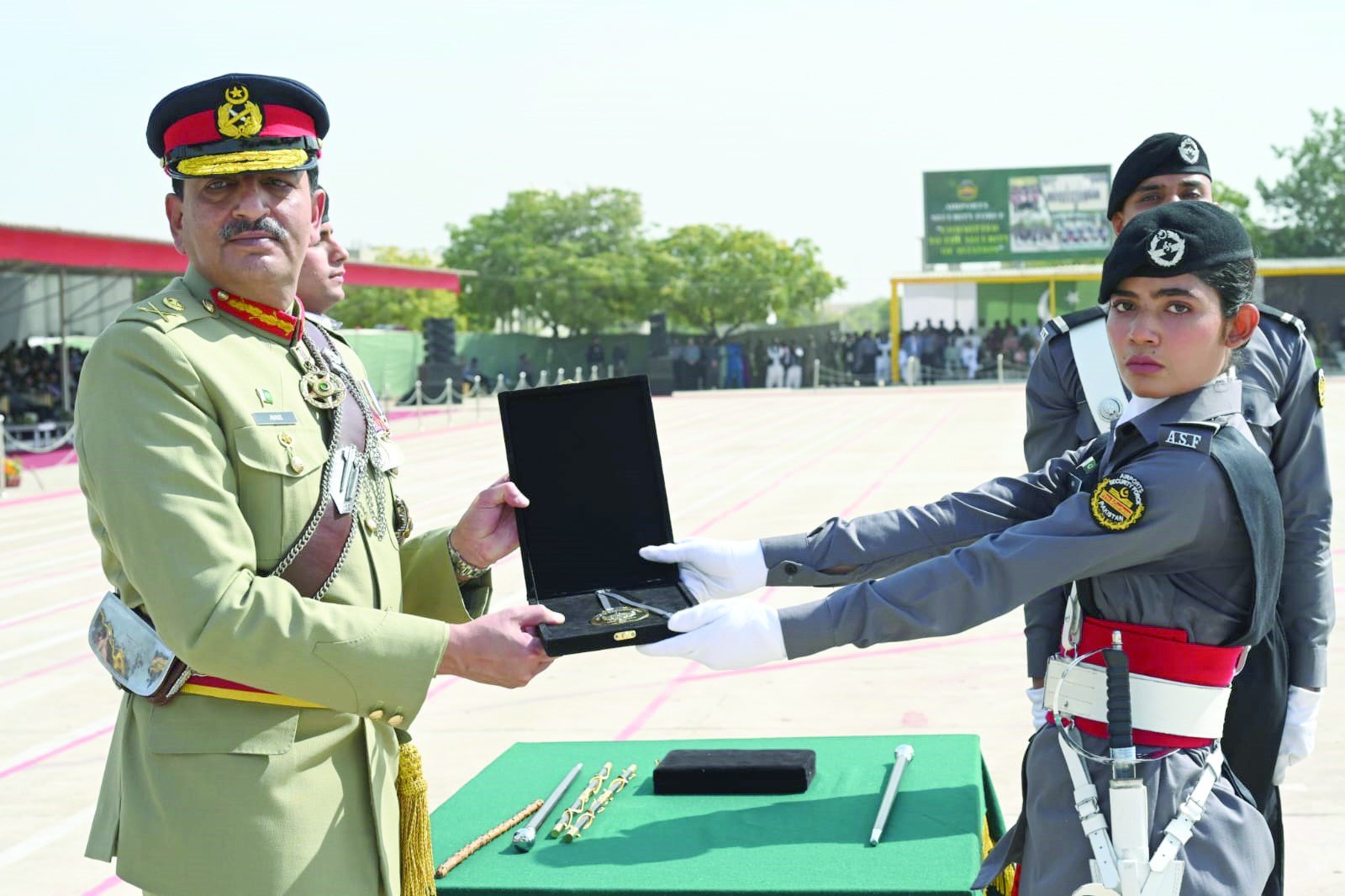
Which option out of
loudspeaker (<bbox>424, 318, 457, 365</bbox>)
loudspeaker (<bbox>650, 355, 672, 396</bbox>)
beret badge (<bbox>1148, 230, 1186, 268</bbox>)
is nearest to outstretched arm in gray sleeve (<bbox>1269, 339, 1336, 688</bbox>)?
beret badge (<bbox>1148, 230, 1186, 268</bbox>)

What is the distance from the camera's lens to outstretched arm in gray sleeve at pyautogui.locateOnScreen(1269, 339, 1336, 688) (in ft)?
9.56

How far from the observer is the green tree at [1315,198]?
2477 inches

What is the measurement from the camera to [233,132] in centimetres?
219

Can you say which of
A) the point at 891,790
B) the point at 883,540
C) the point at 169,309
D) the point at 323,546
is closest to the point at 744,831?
the point at 891,790

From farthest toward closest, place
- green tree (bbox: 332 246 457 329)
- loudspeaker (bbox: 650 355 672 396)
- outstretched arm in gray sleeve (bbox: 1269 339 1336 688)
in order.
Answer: green tree (bbox: 332 246 457 329) < loudspeaker (bbox: 650 355 672 396) < outstretched arm in gray sleeve (bbox: 1269 339 1336 688)

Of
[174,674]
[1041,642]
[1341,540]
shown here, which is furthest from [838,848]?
[1341,540]

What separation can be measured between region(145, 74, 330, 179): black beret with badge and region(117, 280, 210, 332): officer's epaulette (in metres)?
0.20

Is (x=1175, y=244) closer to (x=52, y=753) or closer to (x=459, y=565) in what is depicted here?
(x=459, y=565)

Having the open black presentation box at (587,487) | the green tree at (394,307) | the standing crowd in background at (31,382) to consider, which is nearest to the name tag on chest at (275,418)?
the open black presentation box at (587,487)

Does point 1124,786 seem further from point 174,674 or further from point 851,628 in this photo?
point 174,674

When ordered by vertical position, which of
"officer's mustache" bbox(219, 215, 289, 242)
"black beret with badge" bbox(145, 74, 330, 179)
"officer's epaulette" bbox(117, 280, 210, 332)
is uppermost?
"black beret with badge" bbox(145, 74, 330, 179)

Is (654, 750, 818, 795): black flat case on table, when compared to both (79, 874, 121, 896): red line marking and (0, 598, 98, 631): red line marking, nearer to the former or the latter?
(79, 874, 121, 896): red line marking

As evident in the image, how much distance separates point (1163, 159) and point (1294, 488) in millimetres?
939

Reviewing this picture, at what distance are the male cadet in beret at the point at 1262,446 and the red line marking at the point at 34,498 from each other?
44.5 feet
